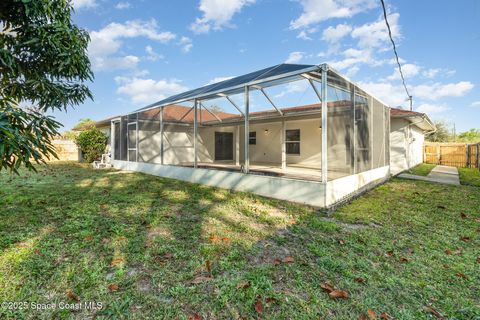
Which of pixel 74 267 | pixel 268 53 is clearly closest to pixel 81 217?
pixel 74 267

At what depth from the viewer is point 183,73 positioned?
16297mm

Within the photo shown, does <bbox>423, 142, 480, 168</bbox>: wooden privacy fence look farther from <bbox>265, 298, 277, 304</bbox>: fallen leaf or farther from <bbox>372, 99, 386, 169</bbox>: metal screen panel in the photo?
<bbox>265, 298, 277, 304</bbox>: fallen leaf

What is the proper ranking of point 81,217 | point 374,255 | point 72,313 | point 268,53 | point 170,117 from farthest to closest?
1. point 268,53
2. point 170,117
3. point 81,217
4. point 374,255
5. point 72,313

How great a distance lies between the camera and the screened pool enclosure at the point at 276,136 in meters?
5.43

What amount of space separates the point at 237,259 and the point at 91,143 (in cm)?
1524

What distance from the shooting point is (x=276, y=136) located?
12852mm

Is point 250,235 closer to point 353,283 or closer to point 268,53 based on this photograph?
point 353,283

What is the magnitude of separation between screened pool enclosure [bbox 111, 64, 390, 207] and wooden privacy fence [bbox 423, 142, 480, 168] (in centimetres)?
1044

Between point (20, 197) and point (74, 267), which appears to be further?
point (20, 197)

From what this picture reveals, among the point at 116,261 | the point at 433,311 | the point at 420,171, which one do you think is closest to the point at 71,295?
the point at 116,261

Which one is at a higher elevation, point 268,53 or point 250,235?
point 268,53

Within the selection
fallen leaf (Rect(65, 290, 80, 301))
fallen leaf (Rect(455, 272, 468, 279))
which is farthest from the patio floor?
fallen leaf (Rect(65, 290, 80, 301))

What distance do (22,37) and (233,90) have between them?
467 cm

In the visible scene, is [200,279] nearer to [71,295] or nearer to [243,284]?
[243,284]
